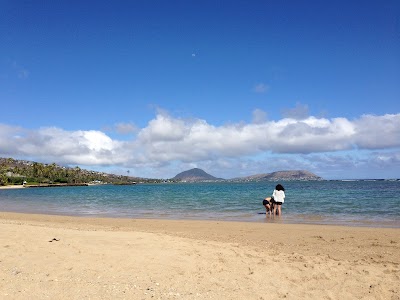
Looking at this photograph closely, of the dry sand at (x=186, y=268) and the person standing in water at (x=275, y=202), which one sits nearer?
the dry sand at (x=186, y=268)

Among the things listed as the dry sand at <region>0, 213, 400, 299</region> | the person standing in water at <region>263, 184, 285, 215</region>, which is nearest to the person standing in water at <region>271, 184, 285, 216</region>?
the person standing in water at <region>263, 184, 285, 215</region>

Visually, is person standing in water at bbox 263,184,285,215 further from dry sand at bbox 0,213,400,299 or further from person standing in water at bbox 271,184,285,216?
dry sand at bbox 0,213,400,299

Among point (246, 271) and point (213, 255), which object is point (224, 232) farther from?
point (246, 271)

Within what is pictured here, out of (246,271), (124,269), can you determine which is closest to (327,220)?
(246,271)

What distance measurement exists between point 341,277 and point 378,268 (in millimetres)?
1356

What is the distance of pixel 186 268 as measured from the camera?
A: 829cm

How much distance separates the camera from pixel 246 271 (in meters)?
8.20

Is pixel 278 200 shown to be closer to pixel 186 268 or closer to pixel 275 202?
pixel 275 202

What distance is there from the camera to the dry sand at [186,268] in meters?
6.91

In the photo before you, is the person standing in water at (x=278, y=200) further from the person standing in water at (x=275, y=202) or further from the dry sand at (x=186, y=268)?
the dry sand at (x=186, y=268)

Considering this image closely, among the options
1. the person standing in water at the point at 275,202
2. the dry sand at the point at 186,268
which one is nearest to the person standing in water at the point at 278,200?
the person standing in water at the point at 275,202

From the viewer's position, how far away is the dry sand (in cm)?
691

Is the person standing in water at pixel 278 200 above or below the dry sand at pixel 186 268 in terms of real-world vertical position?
above

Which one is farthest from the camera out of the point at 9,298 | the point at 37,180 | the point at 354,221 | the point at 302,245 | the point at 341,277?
the point at 37,180
